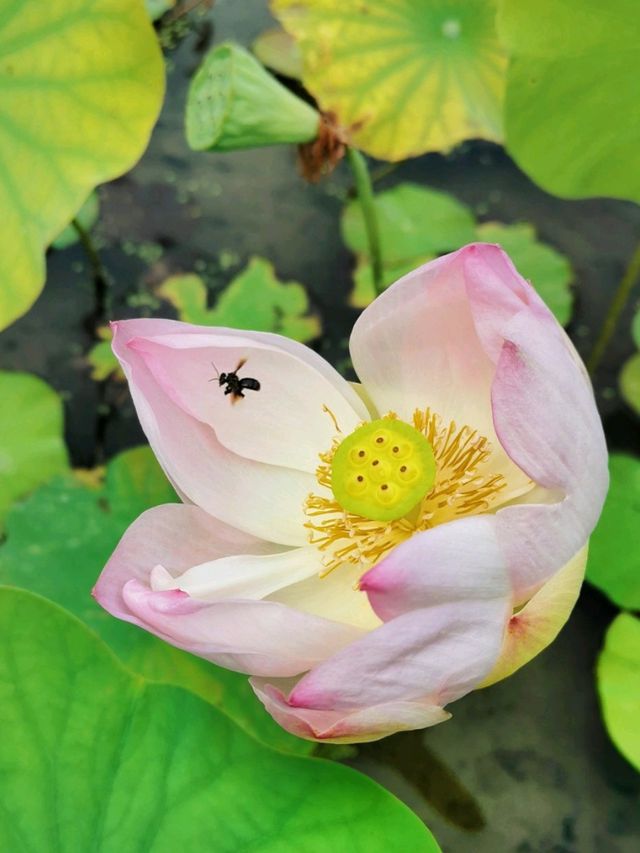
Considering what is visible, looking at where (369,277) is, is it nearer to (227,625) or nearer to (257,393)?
(257,393)

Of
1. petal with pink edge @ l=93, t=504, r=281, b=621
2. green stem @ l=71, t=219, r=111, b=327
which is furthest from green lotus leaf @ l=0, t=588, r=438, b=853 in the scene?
green stem @ l=71, t=219, r=111, b=327

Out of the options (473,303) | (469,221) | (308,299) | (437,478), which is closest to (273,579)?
(437,478)

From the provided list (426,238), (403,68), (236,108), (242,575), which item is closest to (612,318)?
(426,238)

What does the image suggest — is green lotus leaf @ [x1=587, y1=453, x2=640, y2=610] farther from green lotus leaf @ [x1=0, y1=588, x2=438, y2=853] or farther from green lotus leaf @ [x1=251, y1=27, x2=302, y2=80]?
green lotus leaf @ [x1=251, y1=27, x2=302, y2=80]

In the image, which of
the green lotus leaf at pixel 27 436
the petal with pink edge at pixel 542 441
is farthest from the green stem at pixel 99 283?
the petal with pink edge at pixel 542 441

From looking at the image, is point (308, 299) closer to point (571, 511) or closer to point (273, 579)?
point (273, 579)
